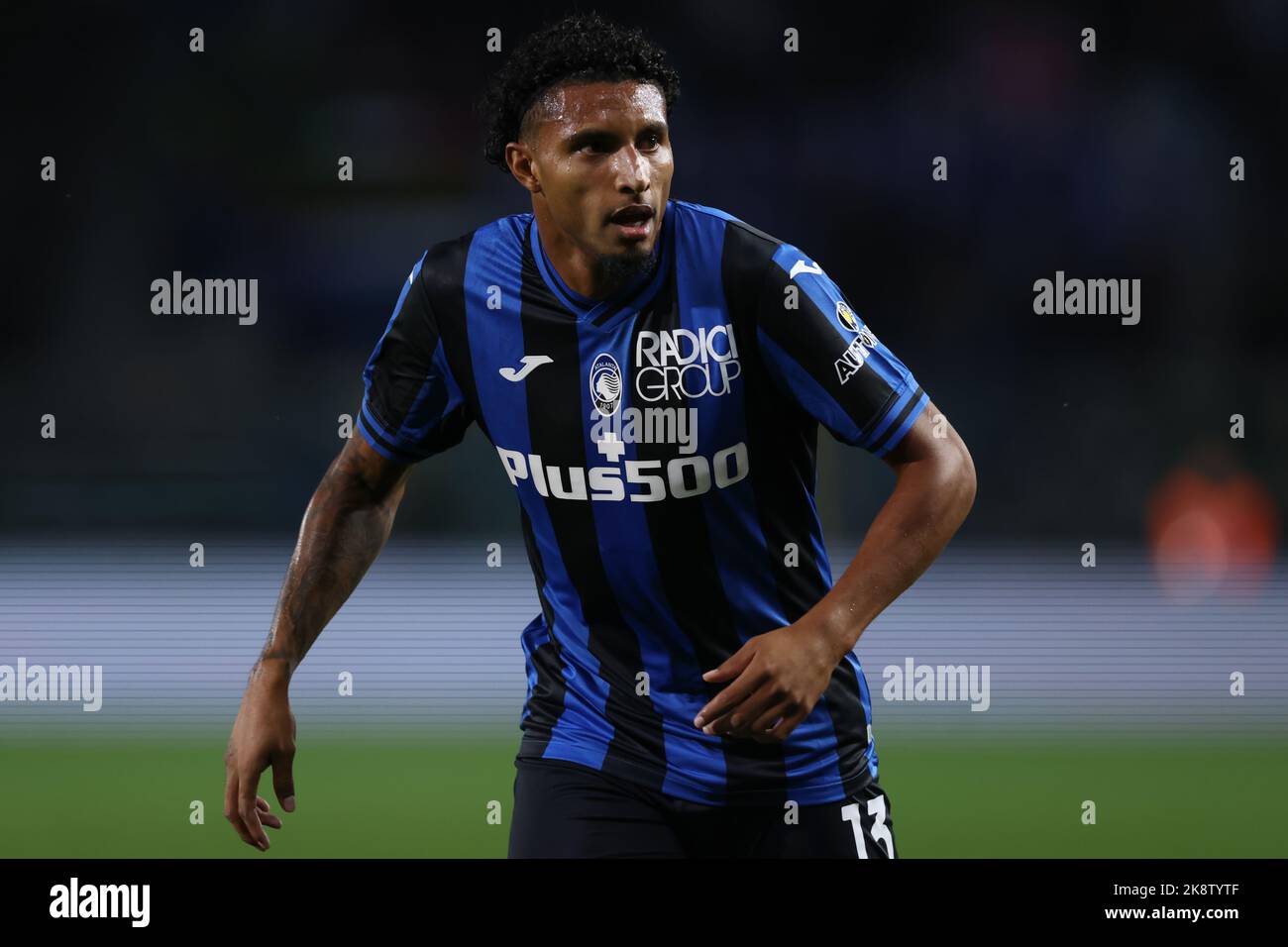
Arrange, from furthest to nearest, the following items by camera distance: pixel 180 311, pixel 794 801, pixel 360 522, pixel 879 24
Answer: pixel 879 24, pixel 180 311, pixel 360 522, pixel 794 801

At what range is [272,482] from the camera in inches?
301

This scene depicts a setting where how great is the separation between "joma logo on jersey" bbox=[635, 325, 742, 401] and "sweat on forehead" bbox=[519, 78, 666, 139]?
1.44 ft

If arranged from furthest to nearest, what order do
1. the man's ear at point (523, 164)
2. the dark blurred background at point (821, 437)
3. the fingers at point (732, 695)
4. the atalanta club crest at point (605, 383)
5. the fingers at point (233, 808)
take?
1. the dark blurred background at point (821, 437)
2. the man's ear at point (523, 164)
3. the atalanta club crest at point (605, 383)
4. the fingers at point (233, 808)
5. the fingers at point (732, 695)

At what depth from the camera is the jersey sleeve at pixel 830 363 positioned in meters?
2.69

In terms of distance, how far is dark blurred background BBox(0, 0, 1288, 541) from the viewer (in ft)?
25.2

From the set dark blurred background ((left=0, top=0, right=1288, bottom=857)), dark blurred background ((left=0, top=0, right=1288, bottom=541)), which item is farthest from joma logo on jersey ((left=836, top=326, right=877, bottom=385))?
dark blurred background ((left=0, top=0, right=1288, bottom=541))

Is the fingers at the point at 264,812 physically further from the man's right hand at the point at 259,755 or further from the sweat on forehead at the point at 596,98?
the sweat on forehead at the point at 596,98

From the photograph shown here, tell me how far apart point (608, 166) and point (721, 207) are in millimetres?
5247

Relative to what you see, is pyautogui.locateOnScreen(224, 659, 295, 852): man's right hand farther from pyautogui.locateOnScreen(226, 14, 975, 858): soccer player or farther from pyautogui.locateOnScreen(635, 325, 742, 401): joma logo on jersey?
pyautogui.locateOnScreen(635, 325, 742, 401): joma logo on jersey

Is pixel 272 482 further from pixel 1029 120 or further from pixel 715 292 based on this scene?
pixel 715 292

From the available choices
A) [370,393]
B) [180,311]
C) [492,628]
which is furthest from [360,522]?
[180,311]

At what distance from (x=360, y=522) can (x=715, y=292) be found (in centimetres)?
89

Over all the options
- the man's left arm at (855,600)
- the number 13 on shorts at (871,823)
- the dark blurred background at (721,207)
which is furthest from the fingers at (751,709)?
the dark blurred background at (721,207)

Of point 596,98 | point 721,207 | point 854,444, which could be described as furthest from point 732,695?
point 721,207
